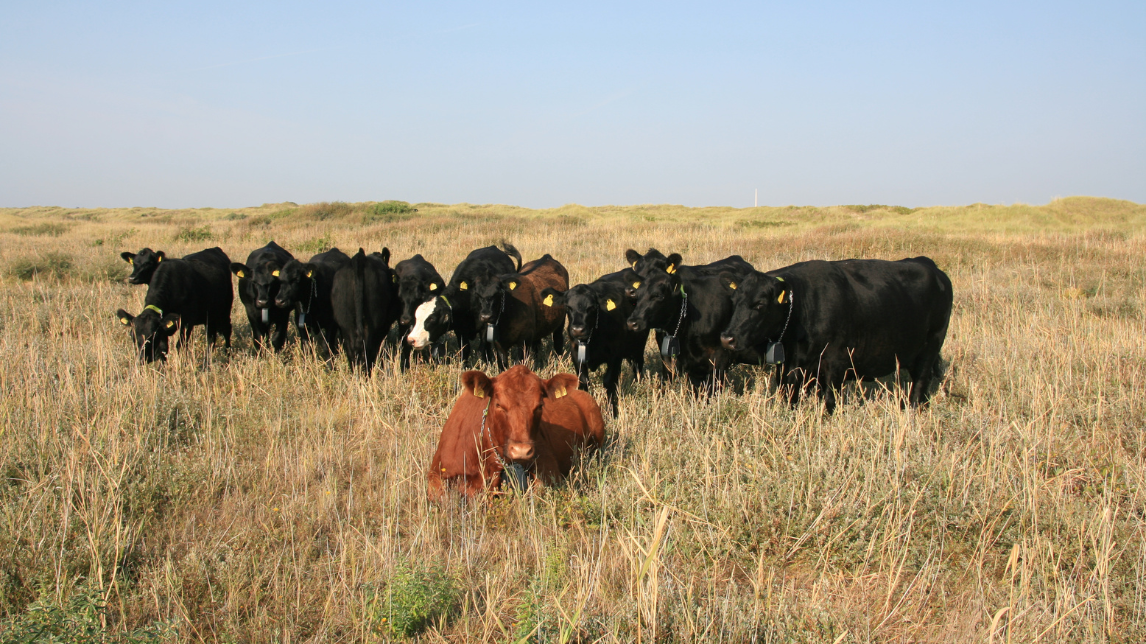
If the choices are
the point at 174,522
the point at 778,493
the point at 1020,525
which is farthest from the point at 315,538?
the point at 1020,525

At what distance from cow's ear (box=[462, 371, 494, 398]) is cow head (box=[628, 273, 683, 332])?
7.82 feet

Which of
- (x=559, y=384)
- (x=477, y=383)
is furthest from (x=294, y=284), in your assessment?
(x=559, y=384)

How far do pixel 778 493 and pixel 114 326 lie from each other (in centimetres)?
932

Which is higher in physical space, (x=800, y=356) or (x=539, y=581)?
(x=800, y=356)

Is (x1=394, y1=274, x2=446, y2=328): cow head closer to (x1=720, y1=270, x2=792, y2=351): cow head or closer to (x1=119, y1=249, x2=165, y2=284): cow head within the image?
(x1=119, y1=249, x2=165, y2=284): cow head

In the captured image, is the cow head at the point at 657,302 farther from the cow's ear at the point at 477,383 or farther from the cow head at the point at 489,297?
the cow's ear at the point at 477,383

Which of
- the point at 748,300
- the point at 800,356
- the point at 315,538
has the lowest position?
the point at 315,538

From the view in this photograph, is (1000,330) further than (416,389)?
Yes

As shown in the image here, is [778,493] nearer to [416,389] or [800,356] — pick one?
[800,356]

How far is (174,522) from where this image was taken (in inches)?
158

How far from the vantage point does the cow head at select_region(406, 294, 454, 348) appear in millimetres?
7797

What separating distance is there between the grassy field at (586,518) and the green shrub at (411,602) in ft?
0.04

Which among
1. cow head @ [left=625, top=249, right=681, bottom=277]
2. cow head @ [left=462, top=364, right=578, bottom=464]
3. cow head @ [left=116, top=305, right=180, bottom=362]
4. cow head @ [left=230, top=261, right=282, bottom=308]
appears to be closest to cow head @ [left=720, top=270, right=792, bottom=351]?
cow head @ [left=625, top=249, right=681, bottom=277]

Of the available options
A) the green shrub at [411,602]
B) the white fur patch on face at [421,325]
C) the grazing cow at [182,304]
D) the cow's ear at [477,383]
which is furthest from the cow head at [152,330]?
the green shrub at [411,602]
